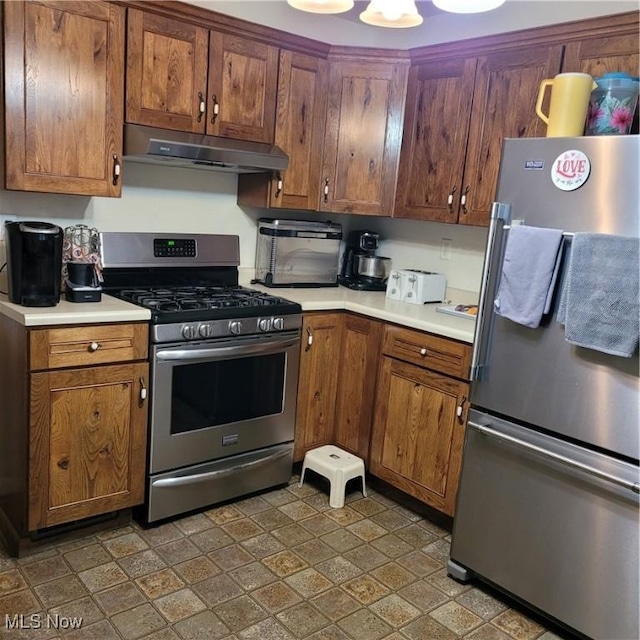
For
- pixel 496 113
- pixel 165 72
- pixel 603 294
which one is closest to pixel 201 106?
pixel 165 72

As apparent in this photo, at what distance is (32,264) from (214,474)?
1166 mm

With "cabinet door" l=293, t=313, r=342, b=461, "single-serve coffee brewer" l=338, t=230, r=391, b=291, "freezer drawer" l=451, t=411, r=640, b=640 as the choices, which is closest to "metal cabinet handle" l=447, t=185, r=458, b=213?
"single-serve coffee brewer" l=338, t=230, r=391, b=291

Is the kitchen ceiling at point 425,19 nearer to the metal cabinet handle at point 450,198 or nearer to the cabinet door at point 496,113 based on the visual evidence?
the cabinet door at point 496,113

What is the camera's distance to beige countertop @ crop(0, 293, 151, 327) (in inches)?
86.7

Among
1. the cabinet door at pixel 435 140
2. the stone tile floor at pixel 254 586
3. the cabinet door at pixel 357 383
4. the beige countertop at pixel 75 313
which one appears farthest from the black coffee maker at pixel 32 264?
the cabinet door at pixel 435 140

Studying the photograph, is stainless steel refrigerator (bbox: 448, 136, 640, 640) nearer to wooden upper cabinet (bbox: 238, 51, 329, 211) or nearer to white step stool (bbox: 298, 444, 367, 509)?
white step stool (bbox: 298, 444, 367, 509)

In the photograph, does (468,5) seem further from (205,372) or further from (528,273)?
(205,372)

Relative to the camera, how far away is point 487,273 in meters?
2.18

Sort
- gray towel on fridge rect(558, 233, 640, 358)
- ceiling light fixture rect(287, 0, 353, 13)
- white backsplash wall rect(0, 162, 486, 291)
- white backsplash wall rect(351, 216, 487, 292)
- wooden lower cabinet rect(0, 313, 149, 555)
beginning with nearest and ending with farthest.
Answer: gray towel on fridge rect(558, 233, 640, 358) → ceiling light fixture rect(287, 0, 353, 13) → wooden lower cabinet rect(0, 313, 149, 555) → white backsplash wall rect(0, 162, 486, 291) → white backsplash wall rect(351, 216, 487, 292)

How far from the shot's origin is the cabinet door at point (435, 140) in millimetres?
2957

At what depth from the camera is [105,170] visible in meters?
2.61

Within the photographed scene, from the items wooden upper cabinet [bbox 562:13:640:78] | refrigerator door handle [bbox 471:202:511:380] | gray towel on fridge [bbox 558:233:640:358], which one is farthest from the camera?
wooden upper cabinet [bbox 562:13:640:78]

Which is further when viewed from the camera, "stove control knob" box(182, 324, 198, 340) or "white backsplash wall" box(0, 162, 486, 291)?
"white backsplash wall" box(0, 162, 486, 291)

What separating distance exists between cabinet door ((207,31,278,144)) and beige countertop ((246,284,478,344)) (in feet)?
2.64
